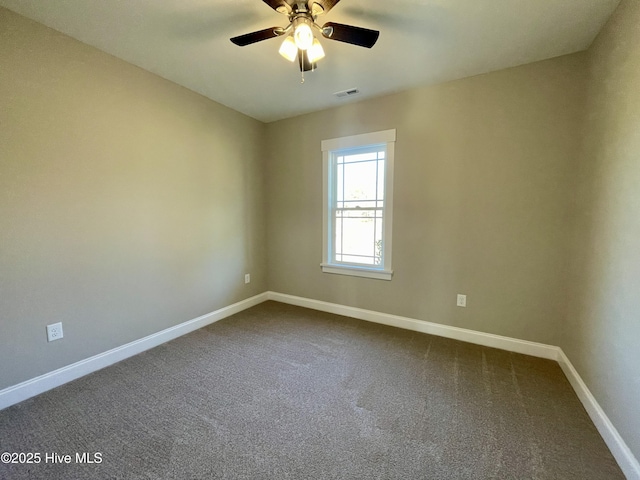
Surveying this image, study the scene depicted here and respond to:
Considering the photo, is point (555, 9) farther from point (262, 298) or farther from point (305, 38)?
point (262, 298)

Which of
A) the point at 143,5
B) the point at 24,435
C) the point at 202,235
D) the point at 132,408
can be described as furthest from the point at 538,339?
the point at 143,5

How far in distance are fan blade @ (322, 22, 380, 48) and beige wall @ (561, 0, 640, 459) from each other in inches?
54.5

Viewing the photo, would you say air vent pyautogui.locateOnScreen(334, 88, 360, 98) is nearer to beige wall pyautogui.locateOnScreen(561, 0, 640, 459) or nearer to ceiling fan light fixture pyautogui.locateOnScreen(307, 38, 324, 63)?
ceiling fan light fixture pyautogui.locateOnScreen(307, 38, 324, 63)

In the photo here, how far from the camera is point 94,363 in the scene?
6.93ft

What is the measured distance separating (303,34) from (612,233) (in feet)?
7.05

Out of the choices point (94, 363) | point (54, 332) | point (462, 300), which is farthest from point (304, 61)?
point (94, 363)

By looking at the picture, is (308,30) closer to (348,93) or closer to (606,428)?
(348,93)

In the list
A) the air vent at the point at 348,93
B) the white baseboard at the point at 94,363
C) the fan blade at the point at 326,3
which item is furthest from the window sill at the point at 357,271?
the fan blade at the point at 326,3

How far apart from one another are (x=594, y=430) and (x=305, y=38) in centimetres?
281

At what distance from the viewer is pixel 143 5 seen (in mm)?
1625

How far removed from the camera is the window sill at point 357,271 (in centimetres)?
298

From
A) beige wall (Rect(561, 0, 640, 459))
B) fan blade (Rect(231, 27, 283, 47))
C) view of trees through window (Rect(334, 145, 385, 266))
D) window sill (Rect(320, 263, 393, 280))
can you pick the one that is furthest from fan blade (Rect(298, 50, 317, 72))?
window sill (Rect(320, 263, 393, 280))

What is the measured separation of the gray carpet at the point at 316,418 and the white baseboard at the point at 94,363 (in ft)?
0.23

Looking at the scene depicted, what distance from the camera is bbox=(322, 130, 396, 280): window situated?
9.61 ft
